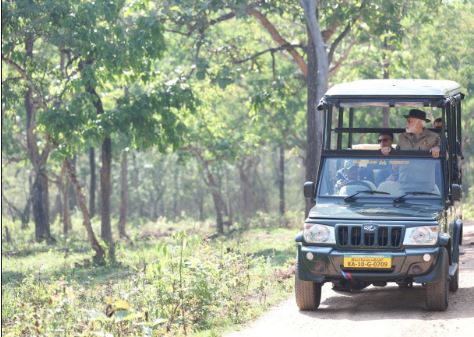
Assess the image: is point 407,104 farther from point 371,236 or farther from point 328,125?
point 371,236

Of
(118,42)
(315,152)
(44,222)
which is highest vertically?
(118,42)

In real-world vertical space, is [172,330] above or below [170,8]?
below

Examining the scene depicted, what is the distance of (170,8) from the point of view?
24797 millimetres

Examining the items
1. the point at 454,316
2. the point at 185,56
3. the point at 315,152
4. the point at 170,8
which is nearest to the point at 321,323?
the point at 454,316

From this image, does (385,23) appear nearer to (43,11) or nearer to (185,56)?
(43,11)

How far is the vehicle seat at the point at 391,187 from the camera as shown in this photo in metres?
13.3

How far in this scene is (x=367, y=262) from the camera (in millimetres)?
12227

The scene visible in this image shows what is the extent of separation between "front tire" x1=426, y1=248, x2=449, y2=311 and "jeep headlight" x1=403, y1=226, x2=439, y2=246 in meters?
0.22

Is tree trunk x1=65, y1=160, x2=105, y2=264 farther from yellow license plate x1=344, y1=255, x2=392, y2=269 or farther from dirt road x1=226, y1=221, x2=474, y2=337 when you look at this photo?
yellow license plate x1=344, y1=255, x2=392, y2=269

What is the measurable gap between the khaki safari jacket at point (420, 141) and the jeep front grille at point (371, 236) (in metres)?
1.99

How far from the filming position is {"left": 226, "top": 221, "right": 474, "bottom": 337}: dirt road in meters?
11.5

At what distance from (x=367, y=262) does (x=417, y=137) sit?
2481 millimetres

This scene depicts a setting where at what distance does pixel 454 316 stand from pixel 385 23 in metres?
14.0

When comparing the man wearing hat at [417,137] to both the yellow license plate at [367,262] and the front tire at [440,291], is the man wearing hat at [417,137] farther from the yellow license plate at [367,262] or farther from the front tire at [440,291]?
the yellow license plate at [367,262]
